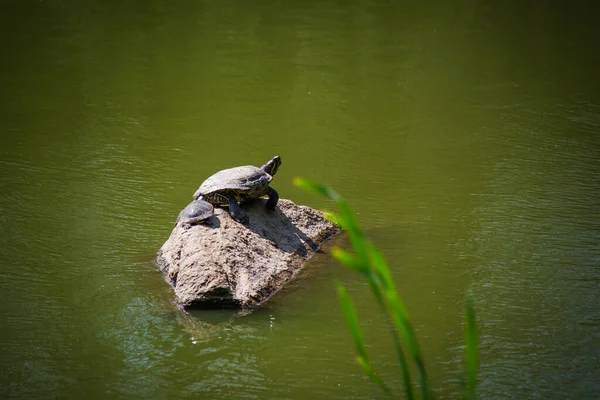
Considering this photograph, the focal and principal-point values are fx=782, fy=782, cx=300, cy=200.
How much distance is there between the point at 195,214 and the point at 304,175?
2.45m

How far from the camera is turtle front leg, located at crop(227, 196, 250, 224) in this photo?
6.16 metres

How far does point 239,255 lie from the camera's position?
573 centimetres

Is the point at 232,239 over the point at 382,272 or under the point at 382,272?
under

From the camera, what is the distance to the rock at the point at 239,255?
5488 millimetres

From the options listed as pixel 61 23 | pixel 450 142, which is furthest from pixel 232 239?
pixel 61 23

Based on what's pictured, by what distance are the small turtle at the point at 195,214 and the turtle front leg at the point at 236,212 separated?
0.59ft

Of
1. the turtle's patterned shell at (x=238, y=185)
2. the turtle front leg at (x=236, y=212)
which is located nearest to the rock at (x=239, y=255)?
the turtle front leg at (x=236, y=212)

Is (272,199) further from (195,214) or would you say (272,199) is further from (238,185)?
(195,214)

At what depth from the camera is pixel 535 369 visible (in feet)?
16.0

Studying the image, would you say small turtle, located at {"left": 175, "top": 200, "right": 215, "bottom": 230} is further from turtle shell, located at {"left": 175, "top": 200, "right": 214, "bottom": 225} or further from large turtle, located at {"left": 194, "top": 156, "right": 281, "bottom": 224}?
large turtle, located at {"left": 194, "top": 156, "right": 281, "bottom": 224}

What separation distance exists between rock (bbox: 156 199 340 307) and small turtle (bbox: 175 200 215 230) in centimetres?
6

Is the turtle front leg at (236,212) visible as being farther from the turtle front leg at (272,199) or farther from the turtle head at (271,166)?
the turtle head at (271,166)

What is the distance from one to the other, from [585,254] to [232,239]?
2.92 m

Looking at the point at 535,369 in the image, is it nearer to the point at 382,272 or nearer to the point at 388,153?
the point at 382,272
